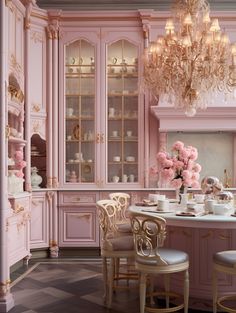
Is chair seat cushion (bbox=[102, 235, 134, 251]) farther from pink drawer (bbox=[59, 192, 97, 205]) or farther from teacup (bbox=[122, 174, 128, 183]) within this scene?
teacup (bbox=[122, 174, 128, 183])

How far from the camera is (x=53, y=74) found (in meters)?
6.09

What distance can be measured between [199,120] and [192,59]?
195 centimetres

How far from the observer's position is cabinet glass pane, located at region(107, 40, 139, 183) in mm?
6258

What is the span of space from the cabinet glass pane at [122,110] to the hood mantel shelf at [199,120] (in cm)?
44

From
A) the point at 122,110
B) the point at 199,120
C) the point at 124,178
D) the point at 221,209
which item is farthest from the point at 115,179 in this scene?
the point at 221,209

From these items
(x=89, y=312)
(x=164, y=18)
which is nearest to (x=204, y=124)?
(x=164, y=18)

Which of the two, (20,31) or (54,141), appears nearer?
(20,31)

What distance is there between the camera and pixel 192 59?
4160mm

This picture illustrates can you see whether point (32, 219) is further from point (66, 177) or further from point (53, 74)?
point (53, 74)

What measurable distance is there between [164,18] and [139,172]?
216 cm

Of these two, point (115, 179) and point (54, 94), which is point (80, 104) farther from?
point (115, 179)

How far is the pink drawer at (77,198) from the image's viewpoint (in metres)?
6.00

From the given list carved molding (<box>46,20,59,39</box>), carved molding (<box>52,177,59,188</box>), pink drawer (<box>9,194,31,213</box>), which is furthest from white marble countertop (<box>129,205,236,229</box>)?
carved molding (<box>46,20,59,39</box>)

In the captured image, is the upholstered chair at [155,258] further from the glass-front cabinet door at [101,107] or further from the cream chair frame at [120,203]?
the glass-front cabinet door at [101,107]
